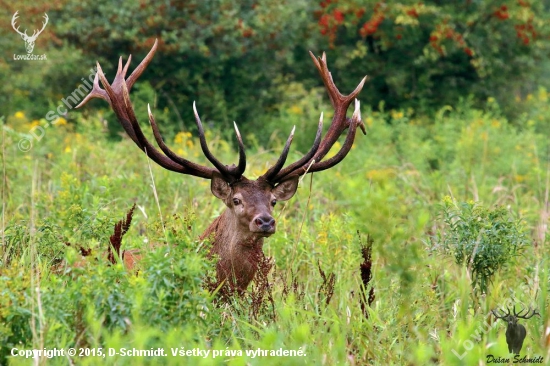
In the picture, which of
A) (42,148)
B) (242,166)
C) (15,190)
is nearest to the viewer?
(242,166)

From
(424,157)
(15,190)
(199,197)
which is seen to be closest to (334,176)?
(199,197)

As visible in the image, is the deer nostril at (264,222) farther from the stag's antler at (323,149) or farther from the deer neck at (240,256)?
the stag's antler at (323,149)

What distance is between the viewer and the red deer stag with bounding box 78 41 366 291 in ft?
16.8

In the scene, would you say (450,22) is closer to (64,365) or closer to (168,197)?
(168,197)

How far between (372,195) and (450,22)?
1145 centimetres

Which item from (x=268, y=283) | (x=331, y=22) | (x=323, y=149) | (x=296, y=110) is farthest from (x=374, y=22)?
(x=268, y=283)

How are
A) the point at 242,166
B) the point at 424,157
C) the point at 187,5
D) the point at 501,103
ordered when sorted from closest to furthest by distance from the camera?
1. the point at 242,166
2. the point at 424,157
3. the point at 187,5
4. the point at 501,103

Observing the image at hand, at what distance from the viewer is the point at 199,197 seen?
730 cm

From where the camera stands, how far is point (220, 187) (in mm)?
5422

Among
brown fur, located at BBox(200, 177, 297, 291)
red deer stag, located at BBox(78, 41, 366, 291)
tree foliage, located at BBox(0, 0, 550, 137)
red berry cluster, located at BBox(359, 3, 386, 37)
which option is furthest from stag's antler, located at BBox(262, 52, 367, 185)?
red berry cluster, located at BBox(359, 3, 386, 37)

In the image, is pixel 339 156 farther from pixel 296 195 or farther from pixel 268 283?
pixel 296 195

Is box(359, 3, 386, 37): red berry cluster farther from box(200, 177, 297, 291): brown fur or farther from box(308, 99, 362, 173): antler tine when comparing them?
box(200, 177, 297, 291): brown fur

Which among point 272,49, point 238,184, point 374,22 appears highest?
point 374,22

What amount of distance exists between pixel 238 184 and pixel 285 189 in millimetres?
378
